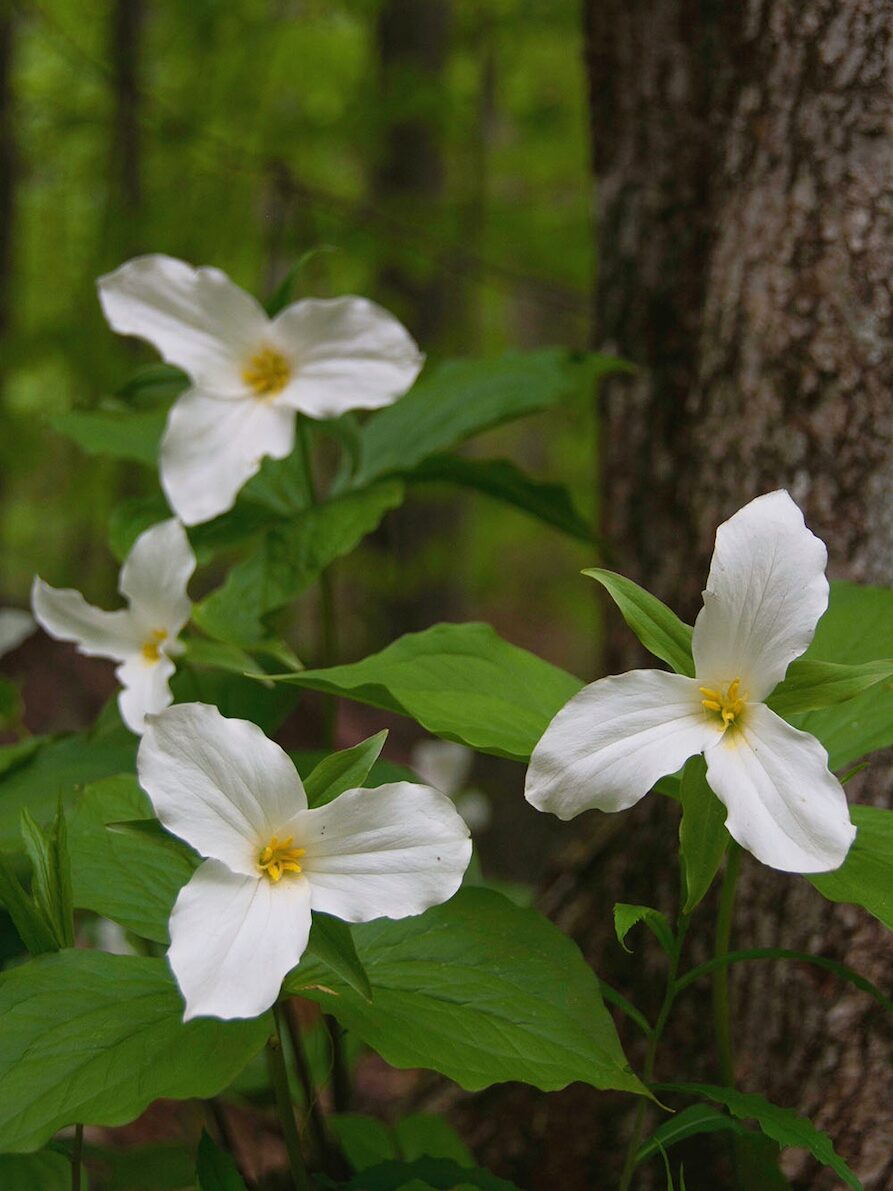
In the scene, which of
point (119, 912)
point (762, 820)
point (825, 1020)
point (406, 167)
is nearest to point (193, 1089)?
point (119, 912)

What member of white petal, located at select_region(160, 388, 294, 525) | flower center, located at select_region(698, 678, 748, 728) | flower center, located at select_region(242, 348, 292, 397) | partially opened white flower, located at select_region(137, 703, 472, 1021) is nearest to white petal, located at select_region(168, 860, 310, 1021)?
partially opened white flower, located at select_region(137, 703, 472, 1021)

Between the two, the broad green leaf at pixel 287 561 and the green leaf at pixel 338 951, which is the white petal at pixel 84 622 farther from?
the green leaf at pixel 338 951

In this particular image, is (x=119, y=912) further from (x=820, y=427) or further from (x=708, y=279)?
(x=708, y=279)

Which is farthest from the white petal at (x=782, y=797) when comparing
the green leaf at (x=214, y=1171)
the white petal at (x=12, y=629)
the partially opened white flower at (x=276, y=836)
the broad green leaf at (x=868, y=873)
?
the white petal at (x=12, y=629)

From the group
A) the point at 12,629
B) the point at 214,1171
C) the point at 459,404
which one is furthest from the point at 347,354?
the point at 214,1171

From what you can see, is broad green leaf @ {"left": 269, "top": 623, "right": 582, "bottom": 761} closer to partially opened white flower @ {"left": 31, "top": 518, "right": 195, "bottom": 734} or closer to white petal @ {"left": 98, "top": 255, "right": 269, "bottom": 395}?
partially opened white flower @ {"left": 31, "top": 518, "right": 195, "bottom": 734}
